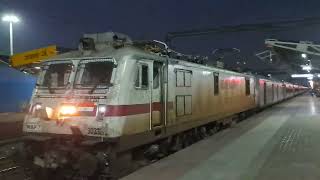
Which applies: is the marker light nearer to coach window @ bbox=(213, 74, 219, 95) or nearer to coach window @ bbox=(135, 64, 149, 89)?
coach window @ bbox=(135, 64, 149, 89)

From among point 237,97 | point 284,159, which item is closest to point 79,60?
point 284,159

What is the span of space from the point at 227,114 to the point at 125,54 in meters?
10.8

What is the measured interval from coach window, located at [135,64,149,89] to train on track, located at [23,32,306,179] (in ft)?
0.07

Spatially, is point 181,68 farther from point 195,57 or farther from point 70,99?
point 70,99

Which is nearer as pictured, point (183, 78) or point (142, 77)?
point (142, 77)

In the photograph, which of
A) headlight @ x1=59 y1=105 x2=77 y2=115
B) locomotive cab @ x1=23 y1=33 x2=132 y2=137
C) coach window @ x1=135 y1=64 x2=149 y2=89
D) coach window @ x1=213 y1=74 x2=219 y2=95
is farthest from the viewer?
coach window @ x1=213 y1=74 x2=219 y2=95

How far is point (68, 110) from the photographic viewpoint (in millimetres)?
10383

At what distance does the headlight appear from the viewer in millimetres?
10333

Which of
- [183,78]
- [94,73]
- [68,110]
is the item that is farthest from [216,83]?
[68,110]

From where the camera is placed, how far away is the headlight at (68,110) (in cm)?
1033

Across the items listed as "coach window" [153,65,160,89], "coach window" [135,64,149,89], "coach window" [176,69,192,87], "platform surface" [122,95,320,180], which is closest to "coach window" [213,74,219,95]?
"platform surface" [122,95,320,180]

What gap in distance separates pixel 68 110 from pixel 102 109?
0.87m

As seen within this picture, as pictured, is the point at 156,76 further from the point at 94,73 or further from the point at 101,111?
the point at 101,111

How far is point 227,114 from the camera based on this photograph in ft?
67.3
